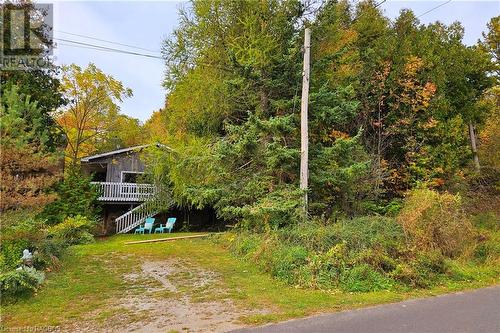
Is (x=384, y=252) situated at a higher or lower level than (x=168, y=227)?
higher

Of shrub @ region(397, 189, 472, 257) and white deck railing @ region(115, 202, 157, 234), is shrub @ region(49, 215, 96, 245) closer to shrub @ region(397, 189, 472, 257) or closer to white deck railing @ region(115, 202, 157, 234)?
white deck railing @ region(115, 202, 157, 234)

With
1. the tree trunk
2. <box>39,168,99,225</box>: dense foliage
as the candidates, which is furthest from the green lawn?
the tree trunk

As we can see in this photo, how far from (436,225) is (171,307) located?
21.6 ft

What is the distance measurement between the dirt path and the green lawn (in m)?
0.04

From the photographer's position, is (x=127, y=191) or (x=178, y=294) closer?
(x=178, y=294)

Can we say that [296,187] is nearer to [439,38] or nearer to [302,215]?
[302,215]

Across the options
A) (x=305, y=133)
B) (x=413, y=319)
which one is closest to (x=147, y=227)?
(x=305, y=133)

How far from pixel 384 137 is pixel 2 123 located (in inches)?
524

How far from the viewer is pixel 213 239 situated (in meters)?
13.4

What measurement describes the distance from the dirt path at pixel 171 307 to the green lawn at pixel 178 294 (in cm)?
4

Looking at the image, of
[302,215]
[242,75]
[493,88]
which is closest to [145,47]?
[242,75]

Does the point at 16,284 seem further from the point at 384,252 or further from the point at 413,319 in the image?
the point at 384,252

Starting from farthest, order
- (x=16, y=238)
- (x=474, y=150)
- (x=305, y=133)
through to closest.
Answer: (x=474, y=150)
(x=305, y=133)
(x=16, y=238)

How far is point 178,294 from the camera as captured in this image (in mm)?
6375
